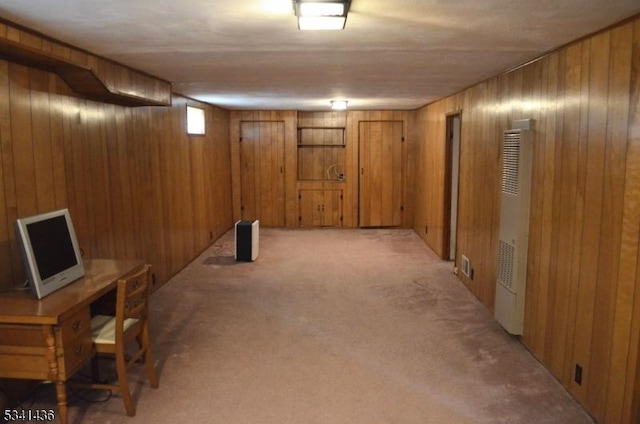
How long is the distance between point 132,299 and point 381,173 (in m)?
6.55

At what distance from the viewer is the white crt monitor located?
95.0 inches

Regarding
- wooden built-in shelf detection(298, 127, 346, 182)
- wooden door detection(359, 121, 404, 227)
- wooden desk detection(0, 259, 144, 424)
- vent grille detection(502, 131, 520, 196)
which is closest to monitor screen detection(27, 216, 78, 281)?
wooden desk detection(0, 259, 144, 424)

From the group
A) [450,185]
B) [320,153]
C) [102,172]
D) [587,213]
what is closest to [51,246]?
[102,172]

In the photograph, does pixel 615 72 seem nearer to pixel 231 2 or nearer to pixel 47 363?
pixel 231 2

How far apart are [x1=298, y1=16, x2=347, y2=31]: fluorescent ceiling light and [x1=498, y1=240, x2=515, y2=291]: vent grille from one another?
227 centimetres

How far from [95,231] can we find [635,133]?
11.7ft

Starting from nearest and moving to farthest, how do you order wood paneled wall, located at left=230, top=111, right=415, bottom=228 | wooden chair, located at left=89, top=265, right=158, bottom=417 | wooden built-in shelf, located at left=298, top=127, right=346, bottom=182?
1. wooden chair, located at left=89, top=265, right=158, bottom=417
2. wood paneled wall, located at left=230, top=111, right=415, bottom=228
3. wooden built-in shelf, located at left=298, top=127, right=346, bottom=182

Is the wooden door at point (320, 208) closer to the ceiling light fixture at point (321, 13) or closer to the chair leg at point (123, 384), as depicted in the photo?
the chair leg at point (123, 384)

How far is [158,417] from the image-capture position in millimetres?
2736

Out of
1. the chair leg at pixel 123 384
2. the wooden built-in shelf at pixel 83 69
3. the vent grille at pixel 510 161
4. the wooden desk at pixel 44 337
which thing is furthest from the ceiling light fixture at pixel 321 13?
the chair leg at pixel 123 384

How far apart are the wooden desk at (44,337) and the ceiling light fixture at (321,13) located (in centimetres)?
178

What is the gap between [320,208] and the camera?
353 inches

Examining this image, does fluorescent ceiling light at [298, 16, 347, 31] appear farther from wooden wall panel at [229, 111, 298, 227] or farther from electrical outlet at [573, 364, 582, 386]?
wooden wall panel at [229, 111, 298, 227]

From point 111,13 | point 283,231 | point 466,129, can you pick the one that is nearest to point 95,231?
point 111,13
